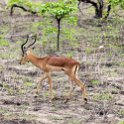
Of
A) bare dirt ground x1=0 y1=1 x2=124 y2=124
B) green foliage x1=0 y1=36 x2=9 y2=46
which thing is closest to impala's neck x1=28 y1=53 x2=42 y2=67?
bare dirt ground x1=0 y1=1 x2=124 y2=124

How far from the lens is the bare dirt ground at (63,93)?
31.4 feet

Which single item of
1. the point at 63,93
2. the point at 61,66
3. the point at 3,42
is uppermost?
the point at 3,42

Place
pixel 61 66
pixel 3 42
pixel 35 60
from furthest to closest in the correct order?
pixel 3 42
pixel 35 60
pixel 61 66

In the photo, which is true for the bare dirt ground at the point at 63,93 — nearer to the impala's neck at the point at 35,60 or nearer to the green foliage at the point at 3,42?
the green foliage at the point at 3,42

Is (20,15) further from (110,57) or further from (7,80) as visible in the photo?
(7,80)

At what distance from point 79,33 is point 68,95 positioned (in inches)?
306

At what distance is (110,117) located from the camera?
31.6 feet

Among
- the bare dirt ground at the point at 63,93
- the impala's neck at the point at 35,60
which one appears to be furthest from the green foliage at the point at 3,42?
the impala's neck at the point at 35,60

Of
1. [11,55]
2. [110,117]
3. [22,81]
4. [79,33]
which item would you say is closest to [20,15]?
[79,33]

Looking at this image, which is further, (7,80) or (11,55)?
(11,55)

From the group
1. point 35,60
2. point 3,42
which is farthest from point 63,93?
point 3,42

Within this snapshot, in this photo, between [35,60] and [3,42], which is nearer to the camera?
[35,60]

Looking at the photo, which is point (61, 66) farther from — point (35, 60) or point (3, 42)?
point (3, 42)

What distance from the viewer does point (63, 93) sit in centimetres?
1192
